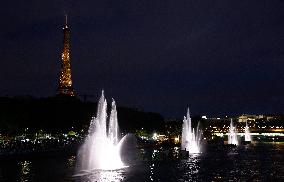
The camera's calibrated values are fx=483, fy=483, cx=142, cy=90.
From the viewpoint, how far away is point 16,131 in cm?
6700

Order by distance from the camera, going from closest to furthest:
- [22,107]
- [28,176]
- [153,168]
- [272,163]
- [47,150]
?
[28,176], [153,168], [272,163], [47,150], [22,107]

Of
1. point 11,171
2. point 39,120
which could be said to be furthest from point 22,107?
point 11,171

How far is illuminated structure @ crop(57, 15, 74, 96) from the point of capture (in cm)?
12006

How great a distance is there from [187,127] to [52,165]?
57.0 metres

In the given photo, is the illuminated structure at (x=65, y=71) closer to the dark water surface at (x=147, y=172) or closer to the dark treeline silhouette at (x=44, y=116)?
the dark treeline silhouette at (x=44, y=116)

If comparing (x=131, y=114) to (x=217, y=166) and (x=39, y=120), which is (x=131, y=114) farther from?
(x=217, y=166)

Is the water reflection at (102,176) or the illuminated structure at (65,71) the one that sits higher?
the illuminated structure at (65,71)

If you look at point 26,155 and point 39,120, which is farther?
point 39,120

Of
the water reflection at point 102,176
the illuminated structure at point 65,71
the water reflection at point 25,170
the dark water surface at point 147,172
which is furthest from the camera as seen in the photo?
the illuminated structure at point 65,71

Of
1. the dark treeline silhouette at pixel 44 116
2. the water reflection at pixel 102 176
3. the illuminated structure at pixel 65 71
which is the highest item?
the illuminated structure at pixel 65 71

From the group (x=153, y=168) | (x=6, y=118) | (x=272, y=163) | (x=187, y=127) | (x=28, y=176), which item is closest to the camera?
(x=28, y=176)

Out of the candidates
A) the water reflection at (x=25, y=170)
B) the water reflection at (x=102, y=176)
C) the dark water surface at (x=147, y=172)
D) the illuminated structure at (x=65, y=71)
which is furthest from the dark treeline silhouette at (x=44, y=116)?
the water reflection at (x=102, y=176)

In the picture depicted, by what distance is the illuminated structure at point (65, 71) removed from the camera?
120 meters

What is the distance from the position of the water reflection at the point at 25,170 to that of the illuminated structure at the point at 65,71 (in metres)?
75.0
